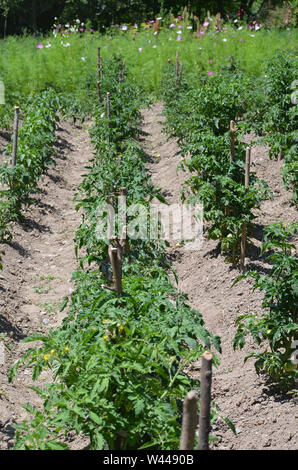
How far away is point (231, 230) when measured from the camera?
5855mm

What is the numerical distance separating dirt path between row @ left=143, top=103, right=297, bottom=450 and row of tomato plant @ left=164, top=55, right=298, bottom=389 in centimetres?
15

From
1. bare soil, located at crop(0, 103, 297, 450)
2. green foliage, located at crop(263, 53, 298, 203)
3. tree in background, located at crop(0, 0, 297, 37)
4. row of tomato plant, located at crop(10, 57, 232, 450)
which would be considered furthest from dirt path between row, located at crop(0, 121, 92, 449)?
tree in background, located at crop(0, 0, 297, 37)

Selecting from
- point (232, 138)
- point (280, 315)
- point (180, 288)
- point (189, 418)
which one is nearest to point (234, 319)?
point (180, 288)

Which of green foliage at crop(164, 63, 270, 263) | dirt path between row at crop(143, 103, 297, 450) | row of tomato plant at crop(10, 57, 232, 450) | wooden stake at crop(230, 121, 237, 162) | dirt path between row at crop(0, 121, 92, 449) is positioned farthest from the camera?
green foliage at crop(164, 63, 270, 263)

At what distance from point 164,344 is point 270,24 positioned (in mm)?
→ 17300

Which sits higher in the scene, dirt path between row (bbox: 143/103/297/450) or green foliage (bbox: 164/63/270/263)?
green foliage (bbox: 164/63/270/263)

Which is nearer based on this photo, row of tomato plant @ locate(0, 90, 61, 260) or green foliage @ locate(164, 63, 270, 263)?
green foliage @ locate(164, 63, 270, 263)

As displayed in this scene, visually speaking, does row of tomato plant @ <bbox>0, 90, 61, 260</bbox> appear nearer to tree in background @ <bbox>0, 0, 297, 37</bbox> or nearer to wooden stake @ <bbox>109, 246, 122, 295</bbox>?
wooden stake @ <bbox>109, 246, 122, 295</bbox>

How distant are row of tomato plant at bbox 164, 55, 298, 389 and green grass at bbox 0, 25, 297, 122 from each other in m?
5.46

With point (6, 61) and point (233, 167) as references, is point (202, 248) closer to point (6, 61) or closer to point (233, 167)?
point (233, 167)

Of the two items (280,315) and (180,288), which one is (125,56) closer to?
(180,288)

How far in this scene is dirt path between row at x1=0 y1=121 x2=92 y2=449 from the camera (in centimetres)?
445

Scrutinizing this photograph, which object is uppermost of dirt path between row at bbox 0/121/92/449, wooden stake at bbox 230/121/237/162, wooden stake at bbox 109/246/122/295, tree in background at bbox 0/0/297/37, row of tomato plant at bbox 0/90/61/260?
tree in background at bbox 0/0/297/37

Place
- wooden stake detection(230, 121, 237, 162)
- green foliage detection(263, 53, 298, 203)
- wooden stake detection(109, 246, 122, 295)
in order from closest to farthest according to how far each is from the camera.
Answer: wooden stake detection(109, 246, 122, 295) → wooden stake detection(230, 121, 237, 162) → green foliage detection(263, 53, 298, 203)
